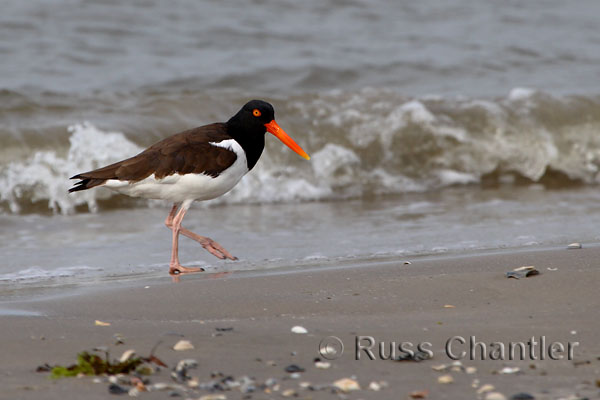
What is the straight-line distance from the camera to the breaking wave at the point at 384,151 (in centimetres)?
901

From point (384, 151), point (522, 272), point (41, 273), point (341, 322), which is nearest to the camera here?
point (341, 322)

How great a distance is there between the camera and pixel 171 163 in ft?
19.0

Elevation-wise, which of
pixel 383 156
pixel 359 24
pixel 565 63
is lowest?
pixel 383 156

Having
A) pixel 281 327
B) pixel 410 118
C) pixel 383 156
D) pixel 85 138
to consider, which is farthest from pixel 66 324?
pixel 410 118

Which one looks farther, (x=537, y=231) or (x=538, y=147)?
(x=538, y=147)

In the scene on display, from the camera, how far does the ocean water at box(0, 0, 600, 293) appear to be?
680 cm

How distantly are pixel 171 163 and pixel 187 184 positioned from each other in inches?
7.1

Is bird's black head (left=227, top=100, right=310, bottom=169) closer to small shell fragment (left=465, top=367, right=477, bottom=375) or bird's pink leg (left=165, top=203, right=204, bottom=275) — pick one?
bird's pink leg (left=165, top=203, right=204, bottom=275)

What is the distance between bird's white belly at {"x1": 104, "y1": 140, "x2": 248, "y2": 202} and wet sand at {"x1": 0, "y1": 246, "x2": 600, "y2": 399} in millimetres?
752

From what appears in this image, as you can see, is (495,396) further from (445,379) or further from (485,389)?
(445,379)

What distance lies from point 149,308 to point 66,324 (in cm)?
50

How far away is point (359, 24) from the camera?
15.0m

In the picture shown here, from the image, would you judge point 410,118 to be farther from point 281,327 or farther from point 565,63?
point 281,327

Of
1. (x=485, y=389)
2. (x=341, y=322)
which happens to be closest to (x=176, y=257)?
(x=341, y=322)
